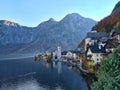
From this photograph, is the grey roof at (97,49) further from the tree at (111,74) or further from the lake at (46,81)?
the tree at (111,74)

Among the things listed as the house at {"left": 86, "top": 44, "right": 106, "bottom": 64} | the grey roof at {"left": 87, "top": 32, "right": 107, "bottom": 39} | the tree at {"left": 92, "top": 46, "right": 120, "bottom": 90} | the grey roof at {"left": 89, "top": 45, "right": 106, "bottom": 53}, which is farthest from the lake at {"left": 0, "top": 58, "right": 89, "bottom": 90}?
the tree at {"left": 92, "top": 46, "right": 120, "bottom": 90}

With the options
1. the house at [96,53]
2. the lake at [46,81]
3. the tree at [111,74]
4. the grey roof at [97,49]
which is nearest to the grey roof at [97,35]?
the lake at [46,81]

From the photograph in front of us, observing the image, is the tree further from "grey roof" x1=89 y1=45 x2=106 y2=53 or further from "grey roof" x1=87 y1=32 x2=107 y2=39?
"grey roof" x1=87 y1=32 x2=107 y2=39

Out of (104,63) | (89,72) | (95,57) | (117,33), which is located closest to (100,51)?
(95,57)

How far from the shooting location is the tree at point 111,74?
1117 centimetres

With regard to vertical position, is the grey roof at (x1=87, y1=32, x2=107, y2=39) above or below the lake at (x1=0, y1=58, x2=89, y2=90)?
above

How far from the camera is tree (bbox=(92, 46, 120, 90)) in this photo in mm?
11172

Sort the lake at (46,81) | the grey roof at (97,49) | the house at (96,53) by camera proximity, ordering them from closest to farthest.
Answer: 1. the lake at (46,81)
2. the house at (96,53)
3. the grey roof at (97,49)

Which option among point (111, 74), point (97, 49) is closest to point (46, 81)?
point (97, 49)

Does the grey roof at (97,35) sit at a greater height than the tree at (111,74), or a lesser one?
greater

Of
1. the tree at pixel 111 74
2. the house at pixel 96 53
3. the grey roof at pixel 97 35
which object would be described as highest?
the grey roof at pixel 97 35

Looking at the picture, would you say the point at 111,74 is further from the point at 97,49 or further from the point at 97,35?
the point at 97,35

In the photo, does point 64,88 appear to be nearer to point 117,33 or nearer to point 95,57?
point 95,57

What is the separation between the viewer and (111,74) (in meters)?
11.6
